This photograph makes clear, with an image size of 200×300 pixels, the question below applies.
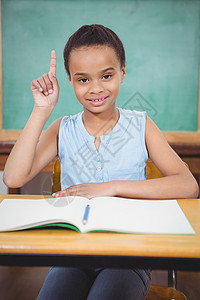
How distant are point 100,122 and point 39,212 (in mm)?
573

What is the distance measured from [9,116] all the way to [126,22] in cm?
100

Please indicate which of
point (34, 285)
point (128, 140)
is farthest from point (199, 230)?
point (34, 285)

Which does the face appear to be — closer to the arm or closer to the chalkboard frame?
the arm

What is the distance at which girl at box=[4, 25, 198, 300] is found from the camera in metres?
0.82

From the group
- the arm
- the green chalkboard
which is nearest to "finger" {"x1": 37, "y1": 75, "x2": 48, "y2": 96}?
the arm

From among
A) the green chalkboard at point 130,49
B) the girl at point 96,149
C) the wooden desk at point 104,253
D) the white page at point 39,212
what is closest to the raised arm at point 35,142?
the girl at point 96,149

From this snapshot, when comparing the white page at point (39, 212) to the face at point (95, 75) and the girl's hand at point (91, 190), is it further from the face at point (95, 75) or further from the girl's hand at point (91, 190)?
the face at point (95, 75)

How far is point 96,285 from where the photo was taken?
2.64 feet

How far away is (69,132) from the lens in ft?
4.09

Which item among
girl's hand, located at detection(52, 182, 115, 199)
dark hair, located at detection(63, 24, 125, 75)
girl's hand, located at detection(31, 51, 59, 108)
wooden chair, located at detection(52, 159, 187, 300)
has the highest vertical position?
dark hair, located at detection(63, 24, 125, 75)

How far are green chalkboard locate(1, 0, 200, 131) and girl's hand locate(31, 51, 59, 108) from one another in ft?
3.43

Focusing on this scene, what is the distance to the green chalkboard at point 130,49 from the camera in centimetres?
212

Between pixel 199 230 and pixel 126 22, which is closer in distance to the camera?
pixel 199 230

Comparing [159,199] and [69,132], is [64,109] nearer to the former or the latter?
[69,132]
